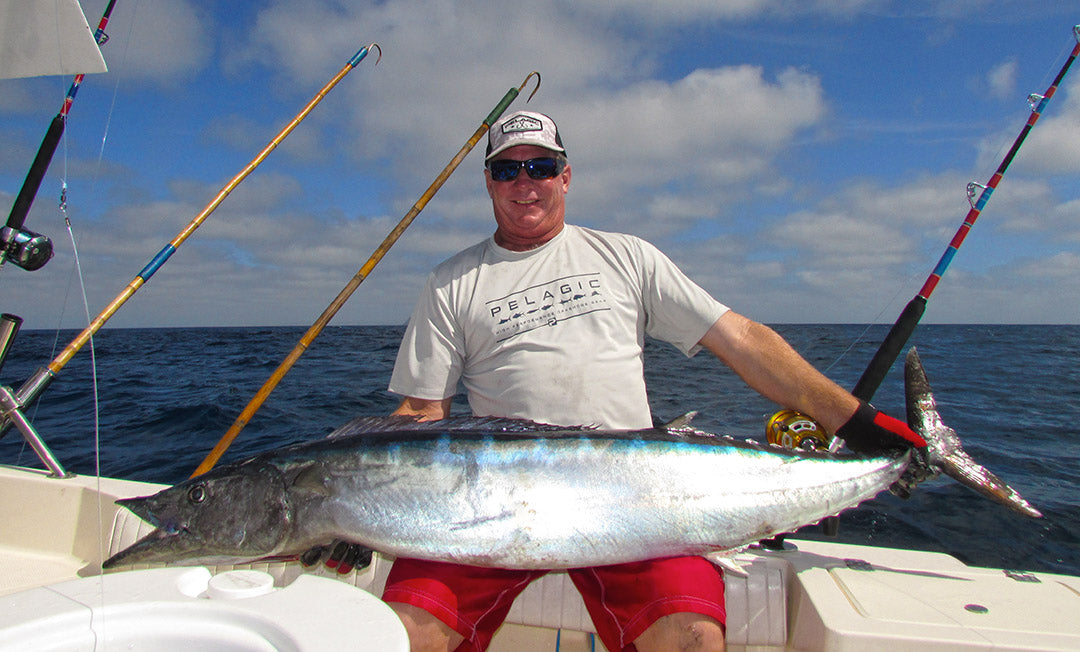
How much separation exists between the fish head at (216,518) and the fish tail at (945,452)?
8.09 ft

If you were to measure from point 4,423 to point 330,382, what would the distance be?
33.8ft

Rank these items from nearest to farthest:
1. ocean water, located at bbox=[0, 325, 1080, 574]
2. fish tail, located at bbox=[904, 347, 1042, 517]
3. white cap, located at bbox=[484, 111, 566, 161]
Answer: fish tail, located at bbox=[904, 347, 1042, 517] < white cap, located at bbox=[484, 111, 566, 161] < ocean water, located at bbox=[0, 325, 1080, 574]

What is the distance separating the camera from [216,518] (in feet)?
6.33

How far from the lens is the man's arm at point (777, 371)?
8.58ft

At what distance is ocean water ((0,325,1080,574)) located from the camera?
17.0 ft

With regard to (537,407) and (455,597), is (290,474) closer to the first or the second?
(455,597)

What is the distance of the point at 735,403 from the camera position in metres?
10.7

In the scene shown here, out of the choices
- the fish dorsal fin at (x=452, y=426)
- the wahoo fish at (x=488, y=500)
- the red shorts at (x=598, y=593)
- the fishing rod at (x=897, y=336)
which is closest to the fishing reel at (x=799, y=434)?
the fishing rod at (x=897, y=336)

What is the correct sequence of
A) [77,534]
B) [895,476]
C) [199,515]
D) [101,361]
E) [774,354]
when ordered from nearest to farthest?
[199,515], [895,476], [774,354], [77,534], [101,361]

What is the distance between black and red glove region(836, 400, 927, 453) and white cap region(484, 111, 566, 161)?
74.3 inches

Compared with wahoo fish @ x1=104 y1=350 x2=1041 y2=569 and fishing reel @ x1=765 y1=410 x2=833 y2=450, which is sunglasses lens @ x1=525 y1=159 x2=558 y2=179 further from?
fishing reel @ x1=765 y1=410 x2=833 y2=450

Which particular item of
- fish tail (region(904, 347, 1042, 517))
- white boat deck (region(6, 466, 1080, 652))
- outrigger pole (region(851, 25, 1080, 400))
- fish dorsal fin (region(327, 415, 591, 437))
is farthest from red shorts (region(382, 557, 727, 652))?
outrigger pole (region(851, 25, 1080, 400))

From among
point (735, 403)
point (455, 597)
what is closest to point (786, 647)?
point (455, 597)

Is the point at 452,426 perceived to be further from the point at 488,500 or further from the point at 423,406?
the point at 423,406
